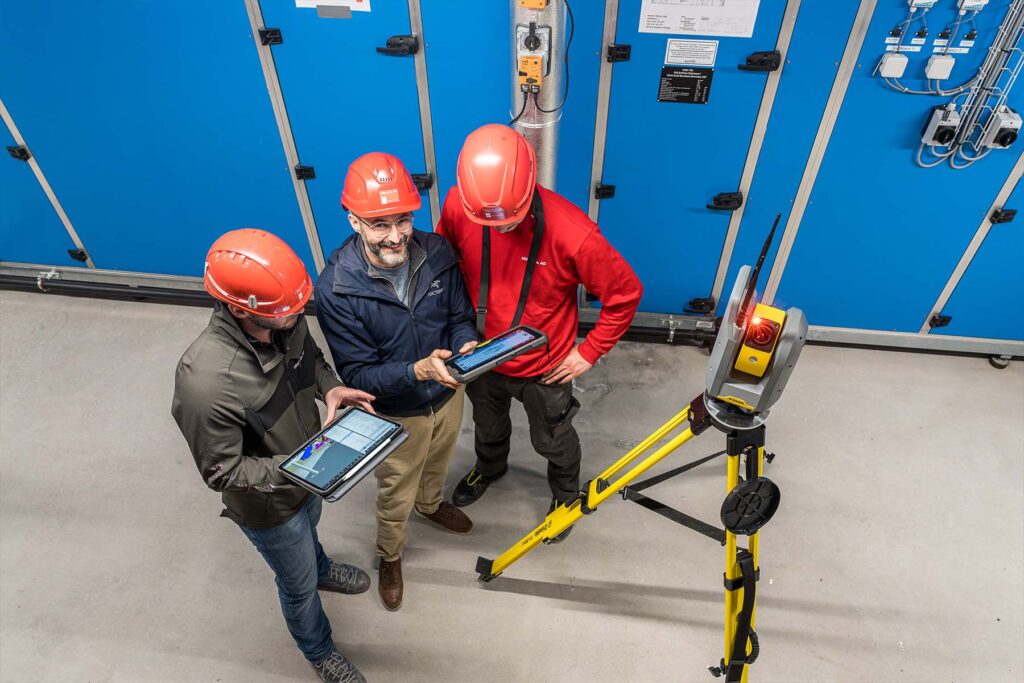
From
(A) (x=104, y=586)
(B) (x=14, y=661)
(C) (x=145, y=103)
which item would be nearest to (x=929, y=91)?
(C) (x=145, y=103)

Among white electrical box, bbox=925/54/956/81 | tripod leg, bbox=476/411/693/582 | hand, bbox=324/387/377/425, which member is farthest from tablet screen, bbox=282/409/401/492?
white electrical box, bbox=925/54/956/81

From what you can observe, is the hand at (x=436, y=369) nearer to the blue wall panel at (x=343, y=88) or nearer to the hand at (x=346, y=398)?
the hand at (x=346, y=398)

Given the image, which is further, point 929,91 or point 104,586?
point 929,91

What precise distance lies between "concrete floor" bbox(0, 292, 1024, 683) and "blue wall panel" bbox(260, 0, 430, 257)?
5.40 feet

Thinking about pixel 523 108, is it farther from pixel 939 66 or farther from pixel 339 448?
pixel 939 66

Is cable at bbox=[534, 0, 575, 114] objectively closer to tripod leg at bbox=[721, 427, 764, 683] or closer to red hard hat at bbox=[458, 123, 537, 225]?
red hard hat at bbox=[458, 123, 537, 225]

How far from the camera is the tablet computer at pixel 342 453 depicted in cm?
169

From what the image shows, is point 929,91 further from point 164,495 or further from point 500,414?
point 164,495

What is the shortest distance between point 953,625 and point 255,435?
9.28ft

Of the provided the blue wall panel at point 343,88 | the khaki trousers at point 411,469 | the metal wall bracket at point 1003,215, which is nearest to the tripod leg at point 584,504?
the khaki trousers at point 411,469

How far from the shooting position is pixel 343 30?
3.10 meters

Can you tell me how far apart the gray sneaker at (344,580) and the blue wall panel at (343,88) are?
210 centimetres

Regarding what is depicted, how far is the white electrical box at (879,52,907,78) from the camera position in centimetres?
282

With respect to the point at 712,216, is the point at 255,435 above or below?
above
